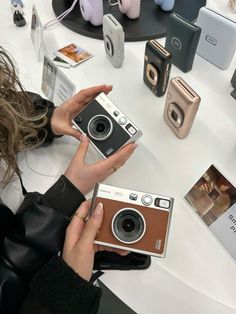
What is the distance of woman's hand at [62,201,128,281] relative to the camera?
0.49 meters

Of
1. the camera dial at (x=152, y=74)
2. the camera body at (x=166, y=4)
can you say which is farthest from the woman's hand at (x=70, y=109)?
the camera body at (x=166, y=4)

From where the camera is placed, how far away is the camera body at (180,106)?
59cm

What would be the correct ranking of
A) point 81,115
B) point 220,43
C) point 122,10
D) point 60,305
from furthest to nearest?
point 122,10
point 220,43
point 81,115
point 60,305

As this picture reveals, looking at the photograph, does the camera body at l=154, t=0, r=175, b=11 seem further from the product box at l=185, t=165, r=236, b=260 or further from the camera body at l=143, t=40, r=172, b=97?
the product box at l=185, t=165, r=236, b=260

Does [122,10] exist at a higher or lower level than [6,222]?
higher

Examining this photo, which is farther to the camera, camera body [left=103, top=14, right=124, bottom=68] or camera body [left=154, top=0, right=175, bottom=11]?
camera body [left=154, top=0, right=175, bottom=11]

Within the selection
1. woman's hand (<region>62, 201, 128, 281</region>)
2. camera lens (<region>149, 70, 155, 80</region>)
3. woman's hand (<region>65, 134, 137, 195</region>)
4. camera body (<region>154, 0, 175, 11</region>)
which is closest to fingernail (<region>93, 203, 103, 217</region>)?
woman's hand (<region>62, 201, 128, 281</region>)

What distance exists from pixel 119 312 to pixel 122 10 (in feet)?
2.64

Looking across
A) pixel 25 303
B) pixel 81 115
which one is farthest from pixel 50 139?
pixel 25 303

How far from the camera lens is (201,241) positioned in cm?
55

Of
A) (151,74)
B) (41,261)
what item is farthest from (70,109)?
(41,261)

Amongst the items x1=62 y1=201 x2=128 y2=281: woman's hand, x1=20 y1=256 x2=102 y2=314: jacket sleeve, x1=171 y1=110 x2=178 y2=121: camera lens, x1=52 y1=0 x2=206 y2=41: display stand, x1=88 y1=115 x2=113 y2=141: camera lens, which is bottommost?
x1=20 y1=256 x2=102 y2=314: jacket sleeve

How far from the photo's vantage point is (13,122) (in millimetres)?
557

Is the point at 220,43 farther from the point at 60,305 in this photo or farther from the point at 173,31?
the point at 60,305
